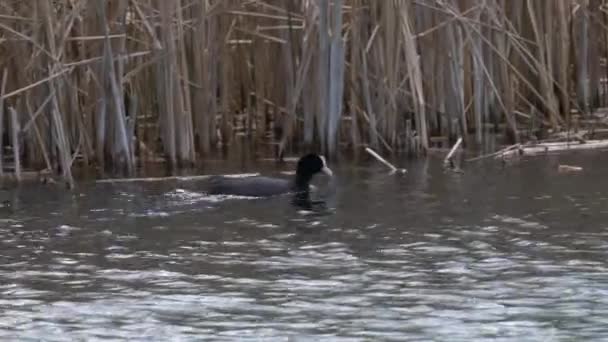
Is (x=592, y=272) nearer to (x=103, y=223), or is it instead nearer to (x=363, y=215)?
(x=363, y=215)

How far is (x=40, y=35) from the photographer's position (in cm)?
1224

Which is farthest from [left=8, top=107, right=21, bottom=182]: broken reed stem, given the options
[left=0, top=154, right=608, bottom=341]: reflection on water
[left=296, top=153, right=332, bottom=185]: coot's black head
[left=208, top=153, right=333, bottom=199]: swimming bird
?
[left=296, top=153, right=332, bottom=185]: coot's black head

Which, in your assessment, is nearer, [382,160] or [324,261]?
[324,261]

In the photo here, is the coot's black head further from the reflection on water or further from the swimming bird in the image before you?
the reflection on water

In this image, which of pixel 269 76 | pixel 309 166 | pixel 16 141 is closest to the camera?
pixel 16 141

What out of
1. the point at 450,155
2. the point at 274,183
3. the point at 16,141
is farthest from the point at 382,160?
the point at 16,141

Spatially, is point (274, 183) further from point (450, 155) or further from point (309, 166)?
point (450, 155)

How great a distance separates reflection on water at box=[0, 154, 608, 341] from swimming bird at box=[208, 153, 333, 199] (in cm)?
15

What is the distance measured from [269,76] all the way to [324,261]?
6297mm

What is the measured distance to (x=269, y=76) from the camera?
15.0 m

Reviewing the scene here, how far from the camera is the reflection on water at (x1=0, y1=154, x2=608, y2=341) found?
717 centimetres

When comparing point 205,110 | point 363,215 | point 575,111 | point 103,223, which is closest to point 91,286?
point 103,223

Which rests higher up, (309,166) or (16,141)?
(16,141)

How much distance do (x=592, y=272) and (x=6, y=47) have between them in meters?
6.44
